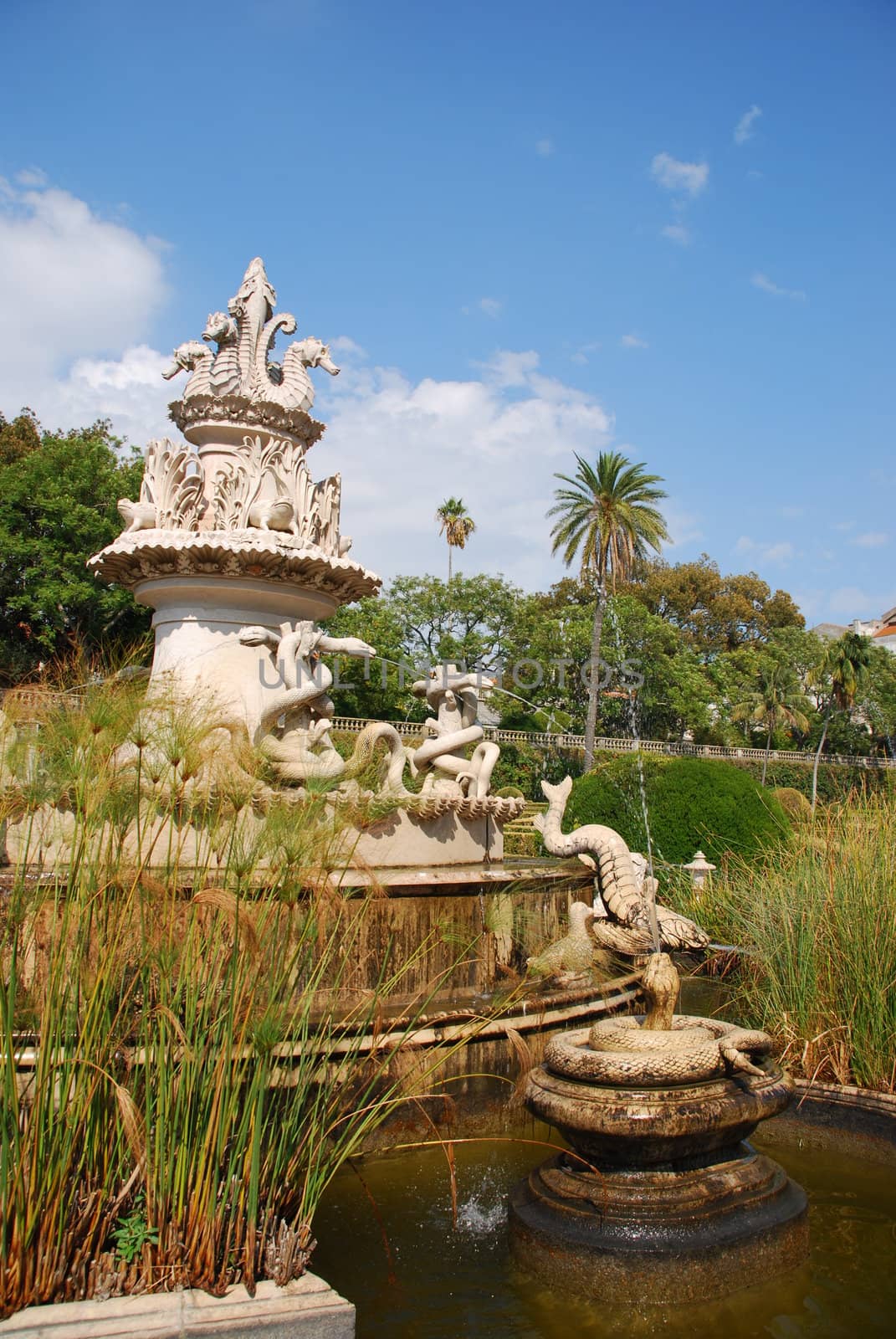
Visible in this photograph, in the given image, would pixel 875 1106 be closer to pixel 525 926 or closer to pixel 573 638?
pixel 525 926

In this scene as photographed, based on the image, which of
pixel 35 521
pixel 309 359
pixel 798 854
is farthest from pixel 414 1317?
pixel 35 521

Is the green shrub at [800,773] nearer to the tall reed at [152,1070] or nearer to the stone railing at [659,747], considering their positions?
the stone railing at [659,747]

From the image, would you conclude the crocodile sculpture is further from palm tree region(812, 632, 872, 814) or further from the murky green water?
palm tree region(812, 632, 872, 814)

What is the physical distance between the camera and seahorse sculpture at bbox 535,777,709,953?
9.54 meters

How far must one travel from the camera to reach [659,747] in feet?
158

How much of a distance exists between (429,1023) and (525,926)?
2.55m

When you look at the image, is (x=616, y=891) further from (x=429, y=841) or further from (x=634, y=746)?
(x=634, y=746)

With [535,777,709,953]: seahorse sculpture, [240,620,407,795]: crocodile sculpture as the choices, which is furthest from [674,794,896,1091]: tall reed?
[240,620,407,795]: crocodile sculpture

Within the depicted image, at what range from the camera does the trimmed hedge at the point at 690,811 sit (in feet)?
53.0

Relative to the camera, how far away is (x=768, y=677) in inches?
2203

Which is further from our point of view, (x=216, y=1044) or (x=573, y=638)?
(x=573, y=638)

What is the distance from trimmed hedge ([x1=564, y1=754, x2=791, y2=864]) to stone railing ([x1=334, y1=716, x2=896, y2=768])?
16.5 meters

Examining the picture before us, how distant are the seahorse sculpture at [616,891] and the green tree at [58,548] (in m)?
20.2

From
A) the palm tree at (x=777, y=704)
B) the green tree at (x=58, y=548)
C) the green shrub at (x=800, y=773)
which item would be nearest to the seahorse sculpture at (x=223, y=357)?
the green tree at (x=58, y=548)
